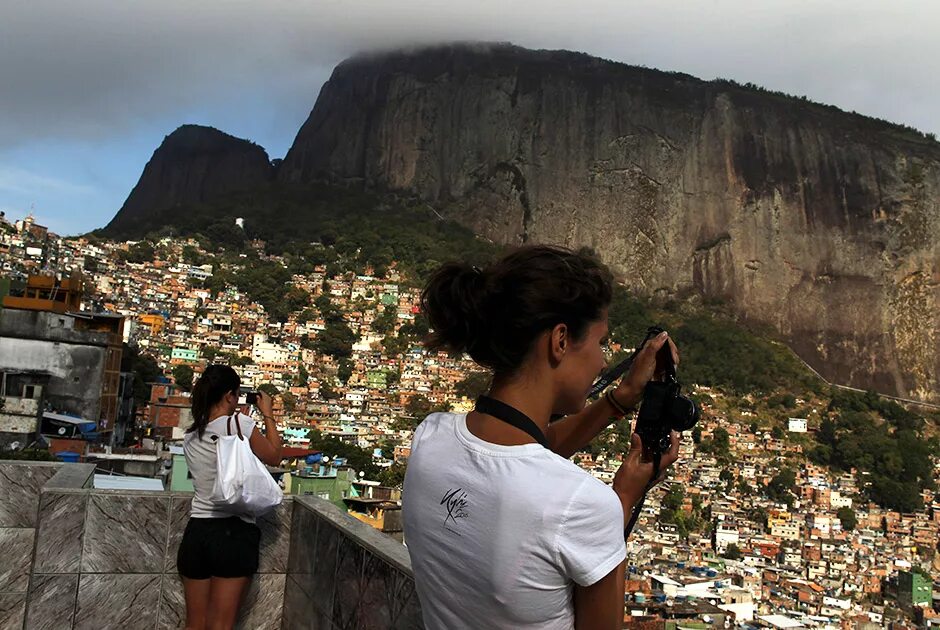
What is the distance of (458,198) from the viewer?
79688 mm

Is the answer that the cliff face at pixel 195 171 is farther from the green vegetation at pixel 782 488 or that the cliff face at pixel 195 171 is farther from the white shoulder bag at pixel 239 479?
the white shoulder bag at pixel 239 479

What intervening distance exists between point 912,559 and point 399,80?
64167mm

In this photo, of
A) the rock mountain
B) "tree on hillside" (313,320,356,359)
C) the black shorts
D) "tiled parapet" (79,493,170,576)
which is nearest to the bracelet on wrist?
the black shorts

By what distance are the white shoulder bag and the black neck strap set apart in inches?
62.4

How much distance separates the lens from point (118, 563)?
2854mm

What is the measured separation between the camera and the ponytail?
2.57 meters

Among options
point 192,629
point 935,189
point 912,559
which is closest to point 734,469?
point 912,559

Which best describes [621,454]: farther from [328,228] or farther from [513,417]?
[328,228]

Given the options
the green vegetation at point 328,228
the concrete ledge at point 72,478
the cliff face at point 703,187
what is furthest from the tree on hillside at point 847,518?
the concrete ledge at point 72,478

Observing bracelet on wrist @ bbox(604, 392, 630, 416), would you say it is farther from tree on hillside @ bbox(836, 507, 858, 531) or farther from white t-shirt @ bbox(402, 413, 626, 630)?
tree on hillside @ bbox(836, 507, 858, 531)

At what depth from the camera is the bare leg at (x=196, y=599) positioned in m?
2.55

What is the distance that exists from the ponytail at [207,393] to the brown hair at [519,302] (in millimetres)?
1609

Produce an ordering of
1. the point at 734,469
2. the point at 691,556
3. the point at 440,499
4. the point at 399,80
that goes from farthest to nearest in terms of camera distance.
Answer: the point at 399,80, the point at 734,469, the point at 691,556, the point at 440,499

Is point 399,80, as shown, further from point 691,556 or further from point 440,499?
point 440,499
